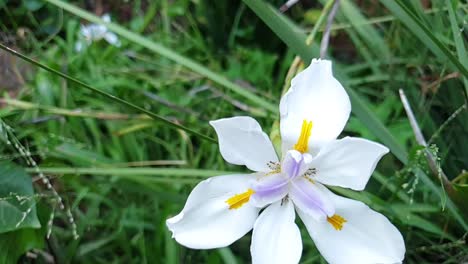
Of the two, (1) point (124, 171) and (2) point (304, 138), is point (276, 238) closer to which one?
(2) point (304, 138)

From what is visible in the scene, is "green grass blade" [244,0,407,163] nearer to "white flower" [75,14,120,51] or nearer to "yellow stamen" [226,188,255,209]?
"yellow stamen" [226,188,255,209]

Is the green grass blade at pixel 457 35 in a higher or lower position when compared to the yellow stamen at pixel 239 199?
higher

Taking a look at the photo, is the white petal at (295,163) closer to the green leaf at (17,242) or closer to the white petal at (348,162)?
the white petal at (348,162)

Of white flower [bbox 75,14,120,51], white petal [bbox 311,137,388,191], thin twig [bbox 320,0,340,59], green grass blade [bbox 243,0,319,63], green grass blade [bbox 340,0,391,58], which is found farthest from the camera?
white flower [bbox 75,14,120,51]

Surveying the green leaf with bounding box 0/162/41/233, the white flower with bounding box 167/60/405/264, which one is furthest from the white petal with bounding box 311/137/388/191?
the green leaf with bounding box 0/162/41/233

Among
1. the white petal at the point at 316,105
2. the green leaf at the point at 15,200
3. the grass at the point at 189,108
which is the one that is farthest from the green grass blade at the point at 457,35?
the green leaf at the point at 15,200

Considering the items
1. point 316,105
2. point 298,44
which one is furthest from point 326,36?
point 316,105

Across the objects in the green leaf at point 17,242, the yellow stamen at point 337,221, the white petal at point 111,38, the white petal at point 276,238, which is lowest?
the green leaf at point 17,242
